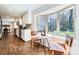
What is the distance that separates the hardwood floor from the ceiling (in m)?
0.35

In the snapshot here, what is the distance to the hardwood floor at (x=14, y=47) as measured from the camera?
225 cm

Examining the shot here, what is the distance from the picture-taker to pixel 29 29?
2.29 m

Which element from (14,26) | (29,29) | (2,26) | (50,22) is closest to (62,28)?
(50,22)

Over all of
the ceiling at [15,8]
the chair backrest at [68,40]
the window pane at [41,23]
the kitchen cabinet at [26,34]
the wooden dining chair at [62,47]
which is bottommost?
the wooden dining chair at [62,47]

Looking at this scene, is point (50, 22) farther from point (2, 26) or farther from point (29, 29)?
point (2, 26)

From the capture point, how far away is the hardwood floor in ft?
7.37

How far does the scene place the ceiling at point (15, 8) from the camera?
2.24 m

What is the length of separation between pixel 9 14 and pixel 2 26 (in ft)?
0.75

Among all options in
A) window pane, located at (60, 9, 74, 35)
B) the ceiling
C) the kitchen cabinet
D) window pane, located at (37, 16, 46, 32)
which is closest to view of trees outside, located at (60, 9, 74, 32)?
window pane, located at (60, 9, 74, 35)

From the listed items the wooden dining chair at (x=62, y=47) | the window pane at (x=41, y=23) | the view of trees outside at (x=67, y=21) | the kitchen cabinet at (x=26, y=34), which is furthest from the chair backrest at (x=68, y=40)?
the kitchen cabinet at (x=26, y=34)

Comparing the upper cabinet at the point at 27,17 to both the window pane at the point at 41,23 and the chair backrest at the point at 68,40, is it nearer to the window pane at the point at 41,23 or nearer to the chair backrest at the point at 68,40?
the window pane at the point at 41,23

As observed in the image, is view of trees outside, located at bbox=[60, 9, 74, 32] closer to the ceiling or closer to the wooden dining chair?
the wooden dining chair

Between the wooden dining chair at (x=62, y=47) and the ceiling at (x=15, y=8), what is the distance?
700 mm

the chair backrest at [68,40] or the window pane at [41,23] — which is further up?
the window pane at [41,23]
